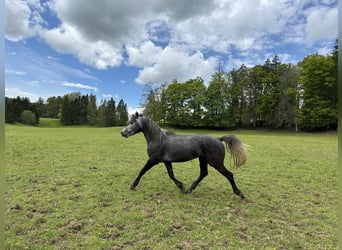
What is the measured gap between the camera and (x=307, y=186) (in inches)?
226

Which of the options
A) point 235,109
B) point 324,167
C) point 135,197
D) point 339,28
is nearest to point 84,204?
point 135,197

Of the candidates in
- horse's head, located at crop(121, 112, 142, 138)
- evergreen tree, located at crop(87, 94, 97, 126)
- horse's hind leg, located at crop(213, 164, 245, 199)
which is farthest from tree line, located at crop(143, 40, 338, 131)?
horse's hind leg, located at crop(213, 164, 245, 199)

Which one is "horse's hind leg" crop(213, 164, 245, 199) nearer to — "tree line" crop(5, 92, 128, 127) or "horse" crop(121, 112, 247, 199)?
"horse" crop(121, 112, 247, 199)

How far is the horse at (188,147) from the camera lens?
14.9ft

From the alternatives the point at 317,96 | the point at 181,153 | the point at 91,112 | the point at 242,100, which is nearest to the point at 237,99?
the point at 242,100

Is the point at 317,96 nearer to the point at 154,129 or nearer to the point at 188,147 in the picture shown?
the point at 188,147

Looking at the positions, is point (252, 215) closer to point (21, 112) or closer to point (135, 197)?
point (135, 197)

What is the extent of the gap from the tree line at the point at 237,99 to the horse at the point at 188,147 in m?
27.2

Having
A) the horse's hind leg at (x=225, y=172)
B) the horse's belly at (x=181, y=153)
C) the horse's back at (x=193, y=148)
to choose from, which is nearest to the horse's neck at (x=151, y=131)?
the horse's back at (x=193, y=148)

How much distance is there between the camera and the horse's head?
482 centimetres

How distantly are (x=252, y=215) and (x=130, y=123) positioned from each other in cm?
315

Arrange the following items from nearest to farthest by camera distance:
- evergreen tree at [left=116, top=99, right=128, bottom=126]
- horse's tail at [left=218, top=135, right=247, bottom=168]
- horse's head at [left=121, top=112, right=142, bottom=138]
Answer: horse's tail at [left=218, top=135, right=247, bottom=168], horse's head at [left=121, top=112, right=142, bottom=138], evergreen tree at [left=116, top=99, right=128, bottom=126]

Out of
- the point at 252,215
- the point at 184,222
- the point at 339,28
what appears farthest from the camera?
the point at 252,215

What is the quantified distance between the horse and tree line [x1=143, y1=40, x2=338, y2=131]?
89.3 feet
